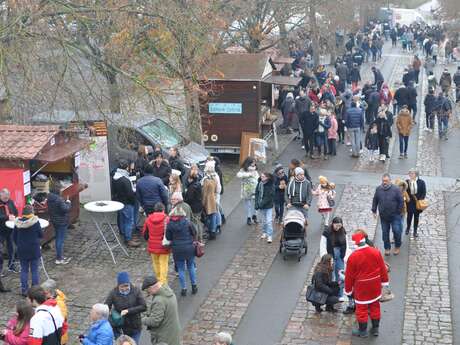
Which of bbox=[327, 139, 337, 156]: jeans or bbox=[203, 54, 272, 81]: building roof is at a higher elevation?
bbox=[203, 54, 272, 81]: building roof

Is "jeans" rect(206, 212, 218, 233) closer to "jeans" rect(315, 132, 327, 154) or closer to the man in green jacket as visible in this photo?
the man in green jacket

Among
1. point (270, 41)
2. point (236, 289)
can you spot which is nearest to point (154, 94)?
point (236, 289)

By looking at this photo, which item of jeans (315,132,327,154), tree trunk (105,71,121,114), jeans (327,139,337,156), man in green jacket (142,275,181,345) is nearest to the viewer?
man in green jacket (142,275,181,345)

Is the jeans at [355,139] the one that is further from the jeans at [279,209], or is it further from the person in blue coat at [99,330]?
the person in blue coat at [99,330]

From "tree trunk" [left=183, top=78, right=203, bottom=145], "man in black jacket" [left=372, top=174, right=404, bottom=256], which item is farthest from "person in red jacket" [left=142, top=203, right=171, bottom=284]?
"tree trunk" [left=183, top=78, right=203, bottom=145]

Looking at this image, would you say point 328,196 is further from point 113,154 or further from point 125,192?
point 113,154

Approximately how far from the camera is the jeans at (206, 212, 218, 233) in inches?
584

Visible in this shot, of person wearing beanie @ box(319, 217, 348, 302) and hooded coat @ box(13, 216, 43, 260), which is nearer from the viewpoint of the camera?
hooded coat @ box(13, 216, 43, 260)

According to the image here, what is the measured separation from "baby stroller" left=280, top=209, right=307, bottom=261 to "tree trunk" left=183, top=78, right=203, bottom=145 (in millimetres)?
4536

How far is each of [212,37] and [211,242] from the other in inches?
248

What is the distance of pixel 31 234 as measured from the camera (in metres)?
11.8

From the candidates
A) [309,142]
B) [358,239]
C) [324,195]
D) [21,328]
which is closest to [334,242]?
[358,239]

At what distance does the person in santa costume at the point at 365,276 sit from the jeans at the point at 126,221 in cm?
516

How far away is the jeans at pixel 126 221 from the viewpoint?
14500 millimetres
